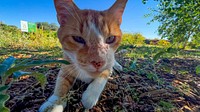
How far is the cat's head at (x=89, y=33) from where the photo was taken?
4.15 ft

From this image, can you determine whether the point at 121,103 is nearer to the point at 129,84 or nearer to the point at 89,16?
the point at 129,84

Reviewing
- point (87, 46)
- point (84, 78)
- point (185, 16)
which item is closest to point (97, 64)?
point (87, 46)

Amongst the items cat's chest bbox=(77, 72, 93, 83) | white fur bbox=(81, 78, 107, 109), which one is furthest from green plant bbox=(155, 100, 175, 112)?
cat's chest bbox=(77, 72, 93, 83)

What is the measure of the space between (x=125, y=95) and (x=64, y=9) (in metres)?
0.81

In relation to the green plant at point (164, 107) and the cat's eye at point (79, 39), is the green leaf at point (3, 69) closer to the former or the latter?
the cat's eye at point (79, 39)

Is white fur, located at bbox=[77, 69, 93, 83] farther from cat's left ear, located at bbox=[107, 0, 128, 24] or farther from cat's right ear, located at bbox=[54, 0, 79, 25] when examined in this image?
cat's left ear, located at bbox=[107, 0, 128, 24]

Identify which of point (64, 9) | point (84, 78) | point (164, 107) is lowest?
point (164, 107)

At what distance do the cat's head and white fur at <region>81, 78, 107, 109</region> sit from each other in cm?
11

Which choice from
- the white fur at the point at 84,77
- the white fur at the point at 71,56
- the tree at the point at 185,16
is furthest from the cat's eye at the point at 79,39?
the tree at the point at 185,16

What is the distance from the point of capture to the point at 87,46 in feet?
4.35

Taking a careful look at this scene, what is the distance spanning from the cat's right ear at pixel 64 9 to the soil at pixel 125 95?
20.5 inches

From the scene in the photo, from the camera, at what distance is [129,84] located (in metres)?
1.60

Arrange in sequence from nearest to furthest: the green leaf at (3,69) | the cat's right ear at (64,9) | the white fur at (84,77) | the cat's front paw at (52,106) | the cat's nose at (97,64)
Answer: the green leaf at (3,69)
the cat's front paw at (52,106)
the cat's nose at (97,64)
the white fur at (84,77)
the cat's right ear at (64,9)

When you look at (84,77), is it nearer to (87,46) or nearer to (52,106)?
(87,46)
